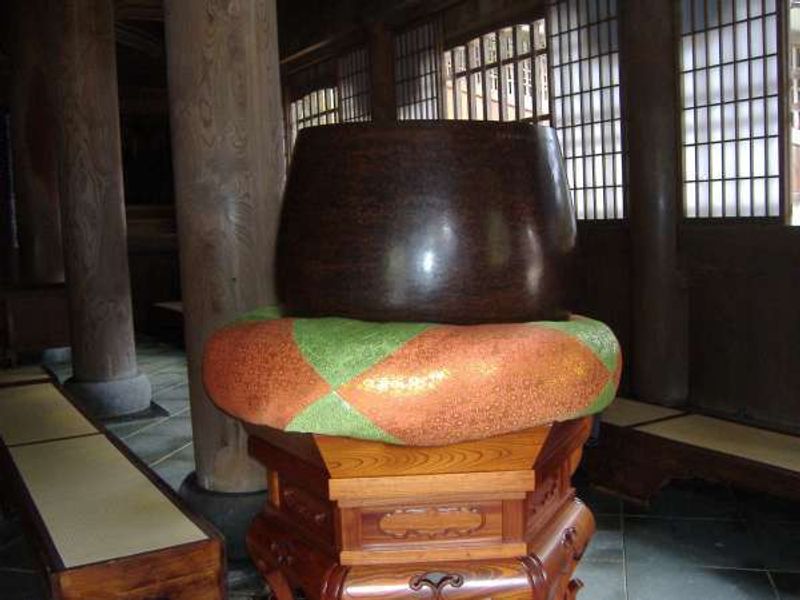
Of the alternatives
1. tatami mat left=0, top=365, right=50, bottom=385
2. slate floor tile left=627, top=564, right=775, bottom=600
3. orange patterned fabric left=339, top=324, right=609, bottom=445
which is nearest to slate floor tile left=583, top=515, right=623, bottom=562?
slate floor tile left=627, top=564, right=775, bottom=600

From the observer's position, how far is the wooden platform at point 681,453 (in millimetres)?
3119

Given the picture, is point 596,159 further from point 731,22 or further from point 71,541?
point 71,541

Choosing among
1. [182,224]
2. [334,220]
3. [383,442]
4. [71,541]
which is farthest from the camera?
[182,224]

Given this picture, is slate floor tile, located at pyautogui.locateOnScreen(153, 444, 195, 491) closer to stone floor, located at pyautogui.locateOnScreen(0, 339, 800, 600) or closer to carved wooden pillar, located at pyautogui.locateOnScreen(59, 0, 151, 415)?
stone floor, located at pyautogui.locateOnScreen(0, 339, 800, 600)

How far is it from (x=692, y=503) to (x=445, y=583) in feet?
9.43

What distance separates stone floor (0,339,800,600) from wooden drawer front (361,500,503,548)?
1.63m

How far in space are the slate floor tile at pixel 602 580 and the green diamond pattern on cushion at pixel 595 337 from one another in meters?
1.73

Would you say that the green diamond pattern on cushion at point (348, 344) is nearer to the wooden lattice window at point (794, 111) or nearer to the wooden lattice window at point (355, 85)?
the wooden lattice window at point (794, 111)

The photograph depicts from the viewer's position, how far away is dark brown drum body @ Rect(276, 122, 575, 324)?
50.7 inches

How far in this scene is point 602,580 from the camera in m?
2.96

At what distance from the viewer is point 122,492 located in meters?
2.53

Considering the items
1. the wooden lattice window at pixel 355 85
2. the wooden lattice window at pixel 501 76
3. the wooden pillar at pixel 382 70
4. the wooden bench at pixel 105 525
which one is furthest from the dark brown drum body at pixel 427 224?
the wooden lattice window at pixel 355 85

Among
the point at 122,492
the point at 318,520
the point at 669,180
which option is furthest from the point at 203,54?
the point at 669,180

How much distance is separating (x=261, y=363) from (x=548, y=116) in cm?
511
